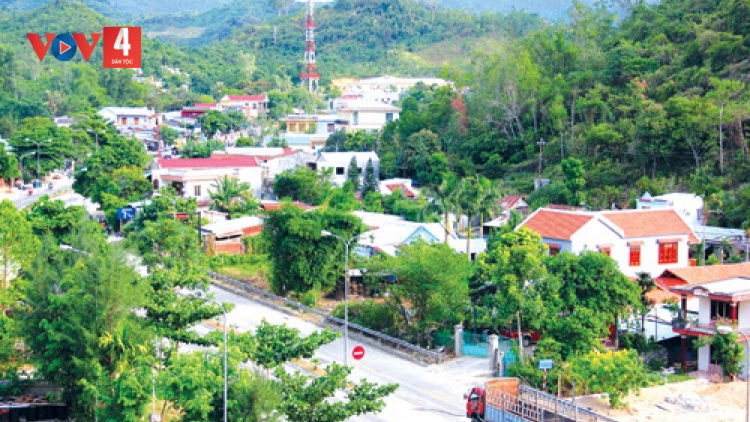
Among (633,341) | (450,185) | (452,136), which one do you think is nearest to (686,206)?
(450,185)

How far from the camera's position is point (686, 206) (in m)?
45.3

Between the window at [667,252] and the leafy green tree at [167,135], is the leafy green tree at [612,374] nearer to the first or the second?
the window at [667,252]

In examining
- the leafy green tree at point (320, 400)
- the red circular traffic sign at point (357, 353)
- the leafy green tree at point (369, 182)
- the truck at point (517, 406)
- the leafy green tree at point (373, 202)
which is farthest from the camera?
the leafy green tree at point (369, 182)

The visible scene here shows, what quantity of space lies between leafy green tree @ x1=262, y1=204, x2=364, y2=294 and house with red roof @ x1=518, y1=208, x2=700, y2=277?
268 inches

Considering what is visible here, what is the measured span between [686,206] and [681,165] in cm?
806

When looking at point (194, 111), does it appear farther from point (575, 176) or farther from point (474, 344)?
point (474, 344)

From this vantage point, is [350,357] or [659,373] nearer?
[659,373]

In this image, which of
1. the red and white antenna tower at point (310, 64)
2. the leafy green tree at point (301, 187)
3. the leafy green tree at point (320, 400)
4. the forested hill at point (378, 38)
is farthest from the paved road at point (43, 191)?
the forested hill at point (378, 38)

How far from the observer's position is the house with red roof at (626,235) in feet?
119

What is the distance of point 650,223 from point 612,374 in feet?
46.8

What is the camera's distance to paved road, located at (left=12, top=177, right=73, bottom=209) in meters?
62.5

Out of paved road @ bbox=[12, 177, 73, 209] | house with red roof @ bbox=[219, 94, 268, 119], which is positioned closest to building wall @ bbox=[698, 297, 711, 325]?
paved road @ bbox=[12, 177, 73, 209]

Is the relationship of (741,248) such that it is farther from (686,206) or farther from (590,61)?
(590,61)

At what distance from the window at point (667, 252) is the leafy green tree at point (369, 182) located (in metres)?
27.3
